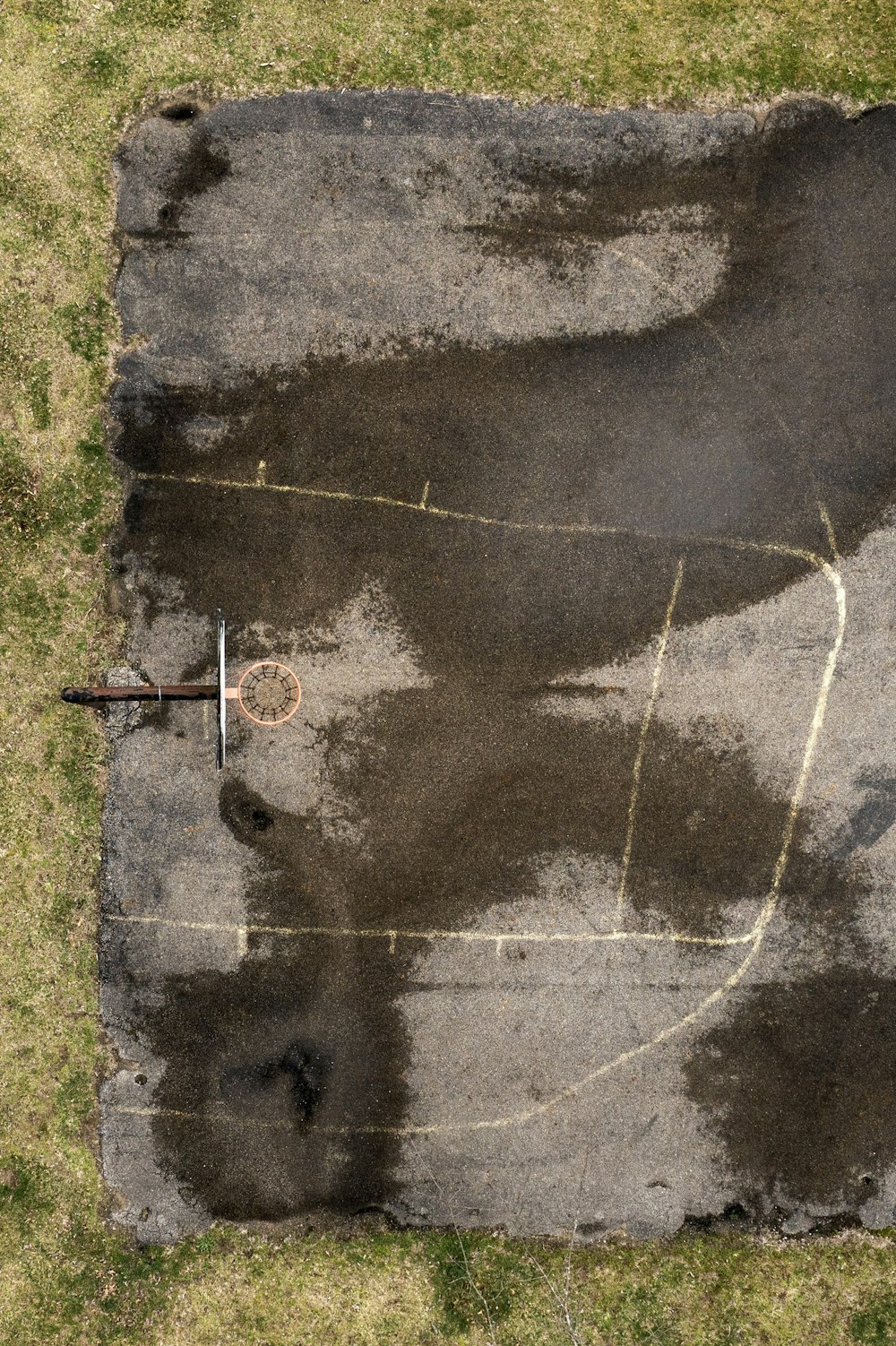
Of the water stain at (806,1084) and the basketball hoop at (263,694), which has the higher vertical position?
the basketball hoop at (263,694)

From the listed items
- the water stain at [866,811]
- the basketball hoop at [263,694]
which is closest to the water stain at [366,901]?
the basketball hoop at [263,694]

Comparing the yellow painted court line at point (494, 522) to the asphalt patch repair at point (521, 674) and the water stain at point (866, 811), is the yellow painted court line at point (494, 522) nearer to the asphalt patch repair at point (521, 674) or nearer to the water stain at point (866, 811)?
the asphalt patch repair at point (521, 674)

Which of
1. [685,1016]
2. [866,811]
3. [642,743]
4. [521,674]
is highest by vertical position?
[521,674]

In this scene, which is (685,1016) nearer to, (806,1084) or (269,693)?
(806,1084)

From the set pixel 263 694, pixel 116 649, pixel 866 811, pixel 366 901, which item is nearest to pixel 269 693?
pixel 263 694

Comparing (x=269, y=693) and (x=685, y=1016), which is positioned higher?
(x=269, y=693)

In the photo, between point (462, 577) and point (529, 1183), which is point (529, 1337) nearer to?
point (529, 1183)

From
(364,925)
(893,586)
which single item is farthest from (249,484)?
(893,586)
